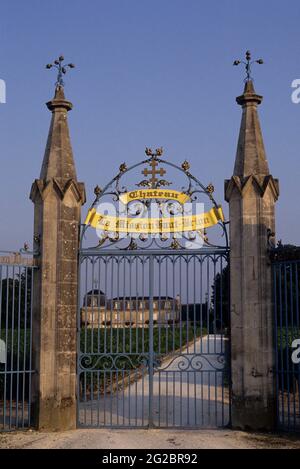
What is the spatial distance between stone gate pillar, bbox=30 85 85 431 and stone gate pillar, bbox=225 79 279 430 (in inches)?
121

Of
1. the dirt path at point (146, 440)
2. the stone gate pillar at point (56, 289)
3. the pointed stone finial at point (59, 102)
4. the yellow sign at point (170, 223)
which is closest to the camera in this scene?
the dirt path at point (146, 440)

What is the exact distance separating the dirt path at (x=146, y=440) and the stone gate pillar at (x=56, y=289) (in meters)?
0.60

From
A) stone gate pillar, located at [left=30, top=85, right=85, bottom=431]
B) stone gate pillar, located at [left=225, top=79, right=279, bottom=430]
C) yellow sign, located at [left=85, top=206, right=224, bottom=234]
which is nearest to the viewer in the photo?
stone gate pillar, located at [left=225, top=79, right=279, bottom=430]

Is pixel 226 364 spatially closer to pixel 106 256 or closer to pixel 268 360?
pixel 268 360

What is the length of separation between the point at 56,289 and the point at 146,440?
10.8 feet

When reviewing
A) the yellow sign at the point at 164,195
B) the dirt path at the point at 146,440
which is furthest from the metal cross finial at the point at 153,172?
the dirt path at the point at 146,440

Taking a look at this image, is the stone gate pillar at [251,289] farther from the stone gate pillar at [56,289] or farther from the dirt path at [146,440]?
the stone gate pillar at [56,289]

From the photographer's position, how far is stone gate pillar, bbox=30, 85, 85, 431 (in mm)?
11000

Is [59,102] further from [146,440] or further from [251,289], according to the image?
[146,440]

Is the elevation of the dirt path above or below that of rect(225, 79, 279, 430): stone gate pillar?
below

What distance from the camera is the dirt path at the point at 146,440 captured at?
9.47 meters

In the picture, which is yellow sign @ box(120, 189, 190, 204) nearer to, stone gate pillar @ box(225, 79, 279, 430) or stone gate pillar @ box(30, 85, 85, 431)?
stone gate pillar @ box(225, 79, 279, 430)

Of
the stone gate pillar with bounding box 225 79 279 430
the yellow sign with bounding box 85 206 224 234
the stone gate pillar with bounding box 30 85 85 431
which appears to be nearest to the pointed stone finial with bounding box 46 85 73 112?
the stone gate pillar with bounding box 30 85 85 431

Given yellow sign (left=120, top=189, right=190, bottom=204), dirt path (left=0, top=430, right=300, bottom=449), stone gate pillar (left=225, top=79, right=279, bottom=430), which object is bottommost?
dirt path (left=0, top=430, right=300, bottom=449)
